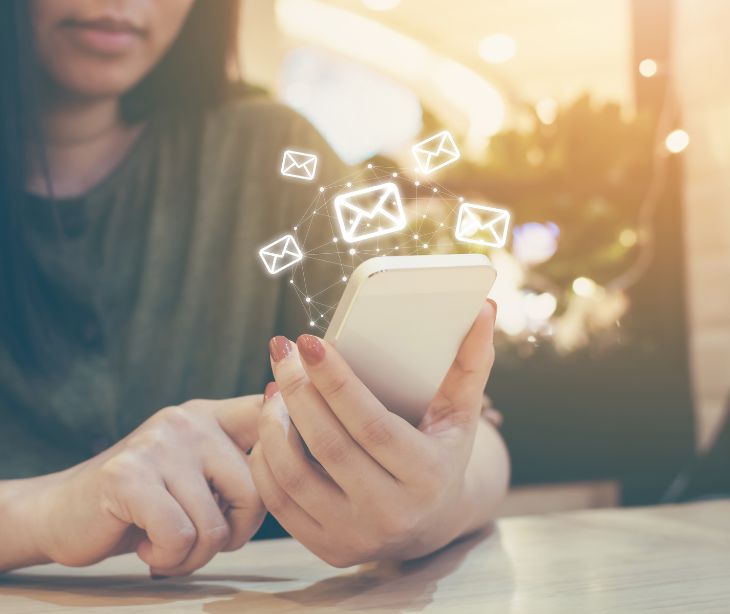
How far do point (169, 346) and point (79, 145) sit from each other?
9.9 inches

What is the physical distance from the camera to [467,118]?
1486mm

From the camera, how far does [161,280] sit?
86 cm

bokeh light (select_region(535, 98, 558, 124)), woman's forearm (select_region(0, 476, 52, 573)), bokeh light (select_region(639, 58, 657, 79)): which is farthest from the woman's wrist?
bokeh light (select_region(639, 58, 657, 79))

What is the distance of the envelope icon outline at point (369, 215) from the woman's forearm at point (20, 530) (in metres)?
0.27

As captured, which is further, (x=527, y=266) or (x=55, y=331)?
(x=527, y=266)

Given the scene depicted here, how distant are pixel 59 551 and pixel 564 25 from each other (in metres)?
1.47

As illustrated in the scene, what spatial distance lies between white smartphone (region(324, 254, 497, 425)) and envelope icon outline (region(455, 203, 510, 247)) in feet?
0.16

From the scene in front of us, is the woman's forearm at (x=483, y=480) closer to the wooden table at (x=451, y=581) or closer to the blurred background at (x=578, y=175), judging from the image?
the wooden table at (x=451, y=581)

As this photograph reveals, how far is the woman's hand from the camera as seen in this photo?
1.26ft

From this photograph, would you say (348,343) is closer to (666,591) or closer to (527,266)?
(666,591)

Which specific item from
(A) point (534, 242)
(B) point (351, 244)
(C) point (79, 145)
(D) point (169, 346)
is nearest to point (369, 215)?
(B) point (351, 244)

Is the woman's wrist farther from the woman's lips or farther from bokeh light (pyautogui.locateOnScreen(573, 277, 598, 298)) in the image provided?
bokeh light (pyautogui.locateOnScreen(573, 277, 598, 298))

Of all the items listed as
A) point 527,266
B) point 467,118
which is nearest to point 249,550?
point 527,266

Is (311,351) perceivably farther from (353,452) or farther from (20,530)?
(20,530)
